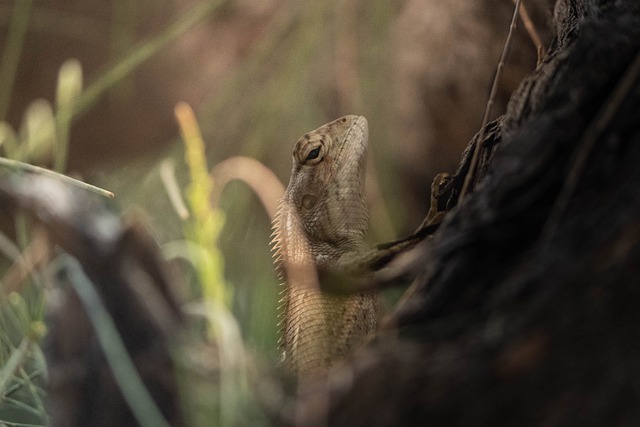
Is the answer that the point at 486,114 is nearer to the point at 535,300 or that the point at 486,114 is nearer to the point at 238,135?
the point at 535,300

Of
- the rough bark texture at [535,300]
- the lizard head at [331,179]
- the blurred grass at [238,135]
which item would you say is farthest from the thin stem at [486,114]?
the lizard head at [331,179]

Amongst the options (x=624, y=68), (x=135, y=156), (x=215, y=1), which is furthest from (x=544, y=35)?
(x=135, y=156)

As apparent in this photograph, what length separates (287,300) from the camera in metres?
1.90

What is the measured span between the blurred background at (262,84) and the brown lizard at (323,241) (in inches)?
3.4

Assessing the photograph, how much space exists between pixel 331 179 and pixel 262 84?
3.43ft

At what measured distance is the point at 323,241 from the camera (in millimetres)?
2139

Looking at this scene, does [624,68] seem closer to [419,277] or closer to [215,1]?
[419,277]

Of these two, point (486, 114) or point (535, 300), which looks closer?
point (535, 300)

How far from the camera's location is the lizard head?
2.20m

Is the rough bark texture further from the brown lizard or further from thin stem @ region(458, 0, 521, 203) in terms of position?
the brown lizard

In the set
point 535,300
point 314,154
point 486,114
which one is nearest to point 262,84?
point 314,154

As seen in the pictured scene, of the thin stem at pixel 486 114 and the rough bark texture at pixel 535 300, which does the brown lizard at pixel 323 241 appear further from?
the rough bark texture at pixel 535 300

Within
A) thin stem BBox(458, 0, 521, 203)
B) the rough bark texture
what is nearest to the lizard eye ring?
thin stem BBox(458, 0, 521, 203)

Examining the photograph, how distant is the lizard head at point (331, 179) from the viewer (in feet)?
7.23
